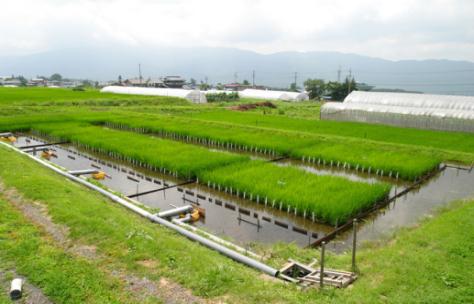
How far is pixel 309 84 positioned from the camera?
183ft

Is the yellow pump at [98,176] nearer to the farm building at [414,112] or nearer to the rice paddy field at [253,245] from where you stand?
the rice paddy field at [253,245]

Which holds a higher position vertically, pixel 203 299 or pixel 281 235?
pixel 203 299

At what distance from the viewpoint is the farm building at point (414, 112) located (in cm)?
2200

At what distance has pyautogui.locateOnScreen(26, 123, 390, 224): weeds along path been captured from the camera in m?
9.07

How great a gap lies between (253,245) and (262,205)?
2344 mm

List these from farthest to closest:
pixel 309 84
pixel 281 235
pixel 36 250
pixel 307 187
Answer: pixel 309 84
pixel 307 187
pixel 281 235
pixel 36 250

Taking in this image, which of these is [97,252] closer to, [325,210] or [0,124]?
[325,210]

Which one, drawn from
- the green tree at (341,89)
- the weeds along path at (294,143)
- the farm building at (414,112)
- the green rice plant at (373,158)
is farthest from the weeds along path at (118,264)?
the green tree at (341,89)

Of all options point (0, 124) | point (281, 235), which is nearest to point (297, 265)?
point (281, 235)

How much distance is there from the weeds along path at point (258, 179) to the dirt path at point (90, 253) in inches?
182

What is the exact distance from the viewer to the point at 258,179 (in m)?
11.0

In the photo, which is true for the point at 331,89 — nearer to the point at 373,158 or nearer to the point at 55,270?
the point at 373,158

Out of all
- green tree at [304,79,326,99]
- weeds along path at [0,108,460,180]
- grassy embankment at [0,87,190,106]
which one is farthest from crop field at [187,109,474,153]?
green tree at [304,79,326,99]

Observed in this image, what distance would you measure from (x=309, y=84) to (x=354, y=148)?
4125 centimetres
